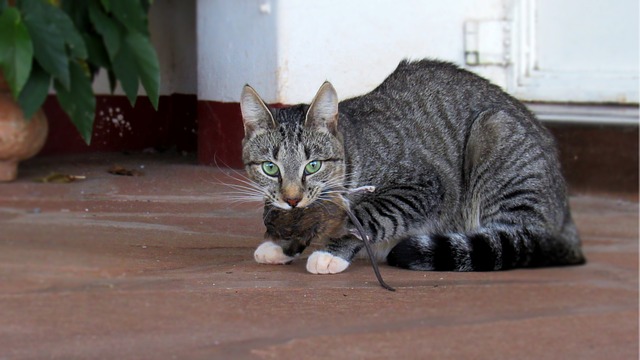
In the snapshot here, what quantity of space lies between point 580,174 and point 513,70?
43 centimetres

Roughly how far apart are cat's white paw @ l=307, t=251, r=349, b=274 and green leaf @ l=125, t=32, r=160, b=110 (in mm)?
1095

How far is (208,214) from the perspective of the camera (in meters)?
2.92

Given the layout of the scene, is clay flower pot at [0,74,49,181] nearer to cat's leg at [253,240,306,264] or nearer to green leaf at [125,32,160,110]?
green leaf at [125,32,160,110]

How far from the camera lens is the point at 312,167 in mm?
2342

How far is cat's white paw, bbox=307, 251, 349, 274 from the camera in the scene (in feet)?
7.71

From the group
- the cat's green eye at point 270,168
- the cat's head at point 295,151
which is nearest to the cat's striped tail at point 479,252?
the cat's head at point 295,151

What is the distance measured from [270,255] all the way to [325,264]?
0.53 feet

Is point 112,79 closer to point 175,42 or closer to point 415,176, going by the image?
point 175,42

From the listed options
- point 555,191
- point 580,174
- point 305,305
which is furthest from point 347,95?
point 305,305

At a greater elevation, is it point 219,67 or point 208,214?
point 219,67

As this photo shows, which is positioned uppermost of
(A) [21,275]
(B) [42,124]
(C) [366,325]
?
(B) [42,124]

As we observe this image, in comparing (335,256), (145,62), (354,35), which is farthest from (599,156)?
(145,62)

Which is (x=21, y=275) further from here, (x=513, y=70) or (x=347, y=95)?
(x=513, y=70)

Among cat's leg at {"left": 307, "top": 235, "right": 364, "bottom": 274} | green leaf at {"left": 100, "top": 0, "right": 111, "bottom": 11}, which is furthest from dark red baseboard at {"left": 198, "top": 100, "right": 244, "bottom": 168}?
cat's leg at {"left": 307, "top": 235, "right": 364, "bottom": 274}
